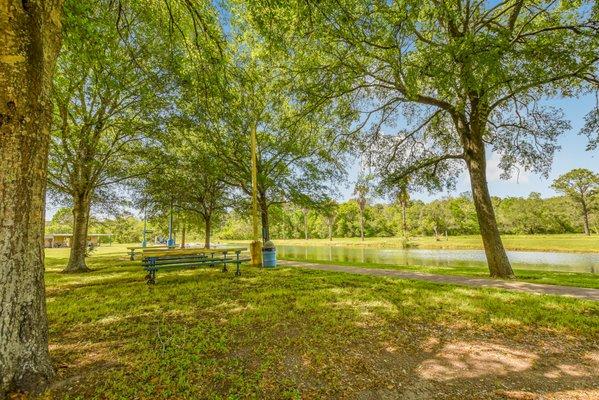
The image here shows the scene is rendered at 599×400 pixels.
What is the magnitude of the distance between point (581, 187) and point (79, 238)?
233 feet

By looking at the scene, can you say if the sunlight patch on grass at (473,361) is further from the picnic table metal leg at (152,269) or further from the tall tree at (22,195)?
the picnic table metal leg at (152,269)

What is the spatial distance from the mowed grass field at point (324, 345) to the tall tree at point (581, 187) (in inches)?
2426

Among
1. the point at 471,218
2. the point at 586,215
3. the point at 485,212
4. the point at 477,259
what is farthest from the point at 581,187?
the point at 485,212

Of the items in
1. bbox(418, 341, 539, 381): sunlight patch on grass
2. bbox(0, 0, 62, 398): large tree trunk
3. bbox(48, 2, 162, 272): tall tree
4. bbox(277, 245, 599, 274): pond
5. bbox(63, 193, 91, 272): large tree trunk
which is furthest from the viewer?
Answer: bbox(277, 245, 599, 274): pond

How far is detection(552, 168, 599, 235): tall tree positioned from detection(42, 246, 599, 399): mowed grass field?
61631 mm

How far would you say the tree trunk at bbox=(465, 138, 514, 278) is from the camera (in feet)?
30.7

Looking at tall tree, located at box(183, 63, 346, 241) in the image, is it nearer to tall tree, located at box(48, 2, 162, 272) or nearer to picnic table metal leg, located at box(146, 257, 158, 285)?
tall tree, located at box(48, 2, 162, 272)

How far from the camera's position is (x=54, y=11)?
3.37 meters

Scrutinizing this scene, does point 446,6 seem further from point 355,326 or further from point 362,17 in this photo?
point 355,326

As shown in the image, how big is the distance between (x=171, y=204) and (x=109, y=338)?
14664mm

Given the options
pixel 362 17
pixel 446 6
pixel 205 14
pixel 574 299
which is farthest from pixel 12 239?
pixel 574 299

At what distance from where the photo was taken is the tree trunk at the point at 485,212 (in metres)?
9.34

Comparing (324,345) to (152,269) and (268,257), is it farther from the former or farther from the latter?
(268,257)

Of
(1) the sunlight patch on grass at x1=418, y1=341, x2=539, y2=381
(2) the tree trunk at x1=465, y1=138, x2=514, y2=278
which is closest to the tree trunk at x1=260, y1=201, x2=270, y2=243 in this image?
(2) the tree trunk at x1=465, y1=138, x2=514, y2=278
